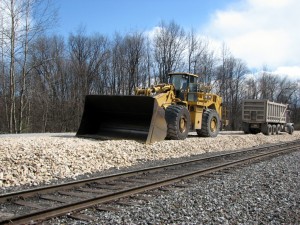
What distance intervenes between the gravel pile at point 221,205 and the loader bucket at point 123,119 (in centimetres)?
541

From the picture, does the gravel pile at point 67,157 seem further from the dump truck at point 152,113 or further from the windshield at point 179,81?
the windshield at point 179,81

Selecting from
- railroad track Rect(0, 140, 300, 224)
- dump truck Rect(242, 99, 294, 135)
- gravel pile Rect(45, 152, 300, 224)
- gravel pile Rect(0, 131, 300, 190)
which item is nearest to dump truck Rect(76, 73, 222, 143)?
gravel pile Rect(0, 131, 300, 190)

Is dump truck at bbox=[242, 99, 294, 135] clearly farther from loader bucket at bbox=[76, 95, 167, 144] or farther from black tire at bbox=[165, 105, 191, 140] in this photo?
loader bucket at bbox=[76, 95, 167, 144]

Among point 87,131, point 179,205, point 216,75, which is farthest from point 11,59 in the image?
point 216,75

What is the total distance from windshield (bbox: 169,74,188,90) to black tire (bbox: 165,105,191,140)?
8.01 feet

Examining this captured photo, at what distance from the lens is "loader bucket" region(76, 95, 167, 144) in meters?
14.9

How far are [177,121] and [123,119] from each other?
2485 mm

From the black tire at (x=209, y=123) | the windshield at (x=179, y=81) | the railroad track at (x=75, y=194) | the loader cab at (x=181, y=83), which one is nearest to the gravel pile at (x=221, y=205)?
the railroad track at (x=75, y=194)

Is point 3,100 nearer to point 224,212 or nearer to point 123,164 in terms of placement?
point 123,164

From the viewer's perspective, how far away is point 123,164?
39.9 ft

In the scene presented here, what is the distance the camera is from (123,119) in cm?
1631

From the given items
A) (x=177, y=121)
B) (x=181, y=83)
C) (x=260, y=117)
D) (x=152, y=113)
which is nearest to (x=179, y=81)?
(x=181, y=83)

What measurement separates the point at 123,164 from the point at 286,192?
557 cm

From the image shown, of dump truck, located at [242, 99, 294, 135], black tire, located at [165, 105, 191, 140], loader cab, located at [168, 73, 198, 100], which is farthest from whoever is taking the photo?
dump truck, located at [242, 99, 294, 135]
